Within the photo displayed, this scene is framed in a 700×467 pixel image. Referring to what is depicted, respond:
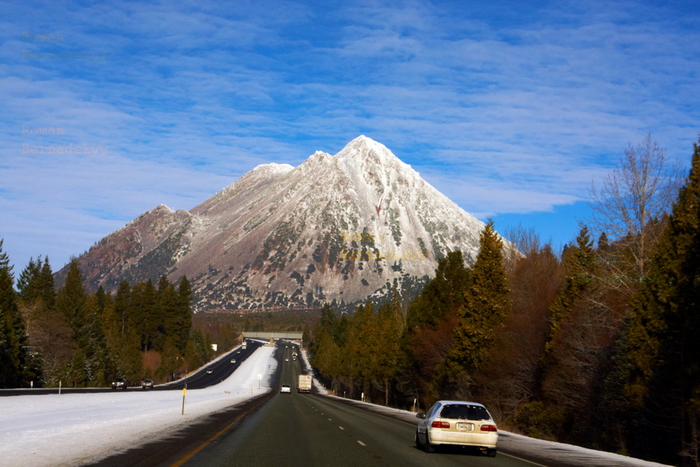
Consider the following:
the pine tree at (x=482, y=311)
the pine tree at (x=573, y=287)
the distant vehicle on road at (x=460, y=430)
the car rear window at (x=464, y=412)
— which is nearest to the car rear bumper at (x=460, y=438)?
the distant vehicle on road at (x=460, y=430)

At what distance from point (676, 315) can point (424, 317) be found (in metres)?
44.7

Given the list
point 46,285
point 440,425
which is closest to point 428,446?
point 440,425

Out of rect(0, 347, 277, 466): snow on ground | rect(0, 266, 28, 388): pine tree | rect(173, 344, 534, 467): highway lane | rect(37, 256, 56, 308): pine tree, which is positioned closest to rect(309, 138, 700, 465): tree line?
rect(173, 344, 534, 467): highway lane

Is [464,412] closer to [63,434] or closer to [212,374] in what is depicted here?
[63,434]

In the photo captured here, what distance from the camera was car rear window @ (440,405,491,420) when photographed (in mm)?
18875

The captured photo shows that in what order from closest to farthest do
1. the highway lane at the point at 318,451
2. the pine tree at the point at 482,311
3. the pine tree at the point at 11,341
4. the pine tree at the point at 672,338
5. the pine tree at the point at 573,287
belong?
1. the highway lane at the point at 318,451
2. the pine tree at the point at 672,338
3. the pine tree at the point at 573,287
4. the pine tree at the point at 482,311
5. the pine tree at the point at 11,341

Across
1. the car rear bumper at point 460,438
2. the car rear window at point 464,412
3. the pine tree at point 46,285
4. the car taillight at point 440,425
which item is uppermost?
the pine tree at point 46,285

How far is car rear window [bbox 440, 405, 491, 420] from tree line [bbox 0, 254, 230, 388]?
5975cm

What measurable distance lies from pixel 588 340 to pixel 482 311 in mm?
15351

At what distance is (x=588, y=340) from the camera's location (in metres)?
32.6

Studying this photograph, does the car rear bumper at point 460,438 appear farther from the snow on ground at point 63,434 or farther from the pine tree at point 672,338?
the snow on ground at point 63,434

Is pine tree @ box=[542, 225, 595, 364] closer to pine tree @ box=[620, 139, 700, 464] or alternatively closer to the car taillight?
pine tree @ box=[620, 139, 700, 464]

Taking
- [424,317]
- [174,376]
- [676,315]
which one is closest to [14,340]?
[424,317]

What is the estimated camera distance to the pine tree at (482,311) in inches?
1865
